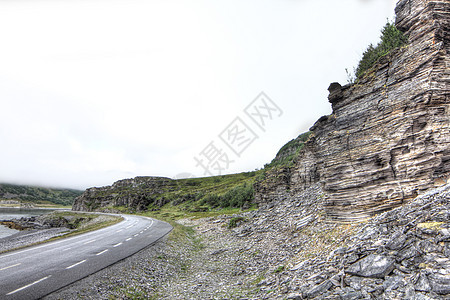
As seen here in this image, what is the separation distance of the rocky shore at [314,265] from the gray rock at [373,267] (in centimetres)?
3

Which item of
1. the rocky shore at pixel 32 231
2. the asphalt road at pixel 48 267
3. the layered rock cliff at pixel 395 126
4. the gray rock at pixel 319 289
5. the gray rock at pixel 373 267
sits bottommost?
the rocky shore at pixel 32 231

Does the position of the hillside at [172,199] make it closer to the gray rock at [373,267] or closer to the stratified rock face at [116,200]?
the stratified rock face at [116,200]

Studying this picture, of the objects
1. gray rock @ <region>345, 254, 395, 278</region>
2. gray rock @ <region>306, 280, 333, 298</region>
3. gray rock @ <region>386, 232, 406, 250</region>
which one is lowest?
gray rock @ <region>306, 280, 333, 298</region>

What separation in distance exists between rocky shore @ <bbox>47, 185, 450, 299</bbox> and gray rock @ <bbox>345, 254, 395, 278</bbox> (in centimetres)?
3

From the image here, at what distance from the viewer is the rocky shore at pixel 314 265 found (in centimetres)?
748

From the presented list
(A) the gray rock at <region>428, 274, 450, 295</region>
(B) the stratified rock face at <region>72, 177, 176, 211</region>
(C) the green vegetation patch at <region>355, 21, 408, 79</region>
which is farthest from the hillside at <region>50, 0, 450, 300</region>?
(B) the stratified rock face at <region>72, 177, 176, 211</region>

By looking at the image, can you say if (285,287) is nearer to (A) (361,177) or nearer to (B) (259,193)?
(A) (361,177)

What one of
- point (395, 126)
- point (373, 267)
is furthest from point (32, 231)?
point (395, 126)

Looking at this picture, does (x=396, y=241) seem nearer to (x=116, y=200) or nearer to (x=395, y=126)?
(x=395, y=126)

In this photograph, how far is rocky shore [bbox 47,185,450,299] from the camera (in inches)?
295

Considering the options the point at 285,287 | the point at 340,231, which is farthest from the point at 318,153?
the point at 285,287

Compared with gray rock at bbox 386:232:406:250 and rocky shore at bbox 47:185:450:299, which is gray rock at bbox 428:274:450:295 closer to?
rocky shore at bbox 47:185:450:299

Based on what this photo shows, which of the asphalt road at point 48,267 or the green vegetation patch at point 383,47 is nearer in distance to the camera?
the asphalt road at point 48,267

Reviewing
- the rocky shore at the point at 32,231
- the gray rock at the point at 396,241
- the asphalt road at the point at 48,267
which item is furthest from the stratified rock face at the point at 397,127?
the rocky shore at the point at 32,231
